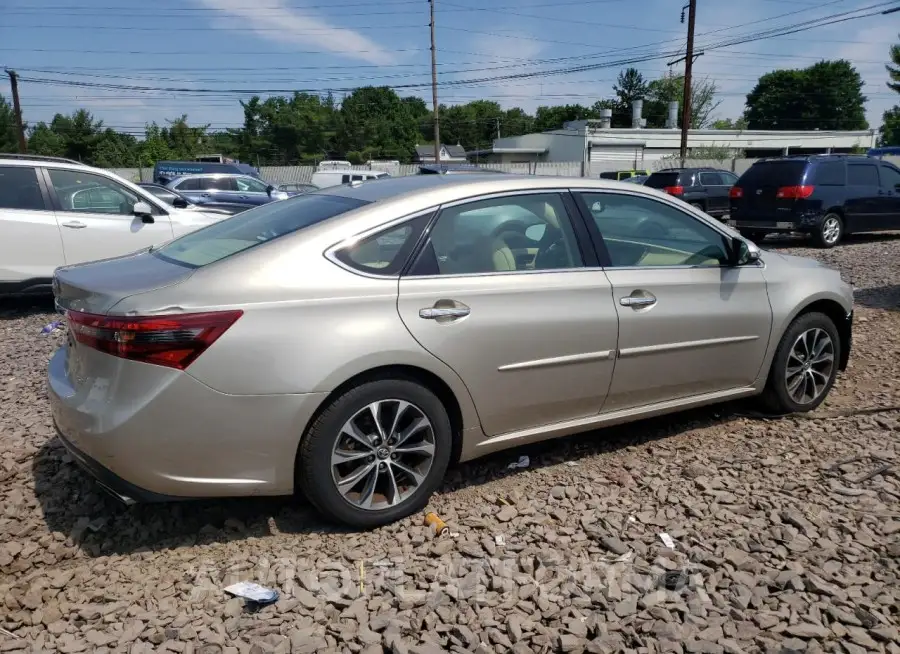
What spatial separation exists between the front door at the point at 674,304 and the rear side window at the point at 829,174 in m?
10.7

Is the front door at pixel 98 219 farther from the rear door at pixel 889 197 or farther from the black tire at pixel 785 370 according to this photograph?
the rear door at pixel 889 197

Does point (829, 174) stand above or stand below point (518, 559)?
above

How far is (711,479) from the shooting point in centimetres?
377

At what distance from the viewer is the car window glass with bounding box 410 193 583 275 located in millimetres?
3396

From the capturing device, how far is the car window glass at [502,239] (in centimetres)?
340

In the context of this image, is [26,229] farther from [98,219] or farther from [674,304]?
[674,304]

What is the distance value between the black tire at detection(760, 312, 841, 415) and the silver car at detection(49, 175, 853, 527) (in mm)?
123

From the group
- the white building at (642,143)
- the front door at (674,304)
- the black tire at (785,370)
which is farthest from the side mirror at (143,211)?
the white building at (642,143)

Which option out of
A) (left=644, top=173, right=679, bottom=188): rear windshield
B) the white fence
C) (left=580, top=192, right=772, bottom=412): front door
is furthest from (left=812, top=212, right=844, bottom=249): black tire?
the white fence

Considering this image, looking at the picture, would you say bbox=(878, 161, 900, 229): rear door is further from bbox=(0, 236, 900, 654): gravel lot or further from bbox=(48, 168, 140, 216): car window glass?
bbox=(48, 168, 140, 216): car window glass

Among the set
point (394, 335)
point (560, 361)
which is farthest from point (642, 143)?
point (394, 335)

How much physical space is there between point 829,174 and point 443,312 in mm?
13003

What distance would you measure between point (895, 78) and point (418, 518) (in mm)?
69474

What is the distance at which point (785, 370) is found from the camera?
178 inches
